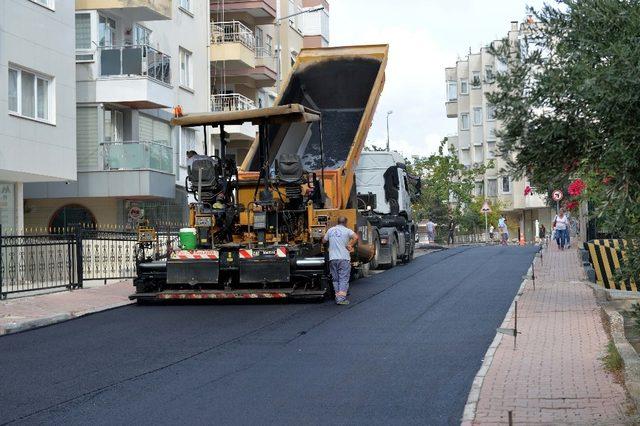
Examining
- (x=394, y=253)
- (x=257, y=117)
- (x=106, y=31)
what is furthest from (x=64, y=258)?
(x=106, y=31)

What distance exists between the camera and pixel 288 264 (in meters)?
17.8

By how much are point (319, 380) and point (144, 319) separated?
264 inches

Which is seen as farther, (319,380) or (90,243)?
(90,243)

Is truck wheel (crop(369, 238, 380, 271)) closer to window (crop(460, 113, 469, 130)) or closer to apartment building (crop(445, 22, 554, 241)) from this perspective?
apartment building (crop(445, 22, 554, 241))

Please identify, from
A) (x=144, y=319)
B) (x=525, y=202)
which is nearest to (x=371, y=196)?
(x=144, y=319)

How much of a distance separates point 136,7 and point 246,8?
40.2ft

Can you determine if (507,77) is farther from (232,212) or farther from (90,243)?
(90,243)

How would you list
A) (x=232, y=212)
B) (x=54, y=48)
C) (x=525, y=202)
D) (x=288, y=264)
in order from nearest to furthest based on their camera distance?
(x=288, y=264) → (x=232, y=212) → (x=54, y=48) → (x=525, y=202)

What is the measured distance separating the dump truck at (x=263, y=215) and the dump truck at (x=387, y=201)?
5445 millimetres

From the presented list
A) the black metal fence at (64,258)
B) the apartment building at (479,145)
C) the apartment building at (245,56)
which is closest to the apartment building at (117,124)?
the black metal fence at (64,258)

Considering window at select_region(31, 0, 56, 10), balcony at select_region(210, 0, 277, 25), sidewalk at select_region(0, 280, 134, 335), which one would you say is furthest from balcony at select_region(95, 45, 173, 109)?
balcony at select_region(210, 0, 277, 25)

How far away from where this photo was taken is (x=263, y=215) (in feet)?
61.1

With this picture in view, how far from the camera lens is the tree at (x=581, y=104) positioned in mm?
6715

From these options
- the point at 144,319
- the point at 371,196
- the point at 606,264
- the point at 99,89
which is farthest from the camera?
the point at 99,89
